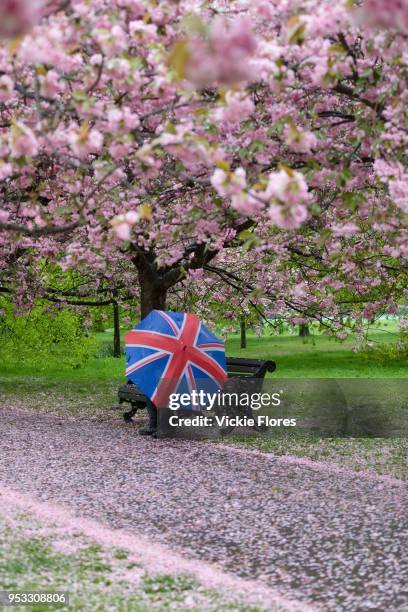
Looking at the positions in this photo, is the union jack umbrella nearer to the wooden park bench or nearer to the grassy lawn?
the wooden park bench

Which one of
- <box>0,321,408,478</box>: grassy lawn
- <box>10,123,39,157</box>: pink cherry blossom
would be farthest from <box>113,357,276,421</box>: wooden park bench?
<box>10,123,39,157</box>: pink cherry blossom

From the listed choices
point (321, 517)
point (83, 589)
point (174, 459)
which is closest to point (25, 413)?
point (174, 459)

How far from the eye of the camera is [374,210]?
6859 mm

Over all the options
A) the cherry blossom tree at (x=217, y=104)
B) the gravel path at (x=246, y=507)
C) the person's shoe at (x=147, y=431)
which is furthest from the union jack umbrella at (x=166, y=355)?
the cherry blossom tree at (x=217, y=104)

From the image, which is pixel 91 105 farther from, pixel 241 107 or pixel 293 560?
pixel 293 560

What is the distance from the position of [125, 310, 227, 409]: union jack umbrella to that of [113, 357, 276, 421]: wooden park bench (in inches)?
38.9

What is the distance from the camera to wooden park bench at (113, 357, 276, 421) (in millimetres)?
13367

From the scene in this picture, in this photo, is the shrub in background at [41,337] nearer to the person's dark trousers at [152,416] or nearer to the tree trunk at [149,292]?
the tree trunk at [149,292]

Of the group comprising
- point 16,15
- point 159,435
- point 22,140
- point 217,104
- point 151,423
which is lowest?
point 159,435

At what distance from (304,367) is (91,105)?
24563mm

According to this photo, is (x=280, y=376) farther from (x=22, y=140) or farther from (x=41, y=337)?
(x=22, y=140)

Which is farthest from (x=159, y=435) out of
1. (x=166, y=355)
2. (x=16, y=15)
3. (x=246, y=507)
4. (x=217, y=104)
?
(x=16, y=15)

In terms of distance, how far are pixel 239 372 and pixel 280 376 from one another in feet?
39.3

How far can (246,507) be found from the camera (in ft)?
27.1
